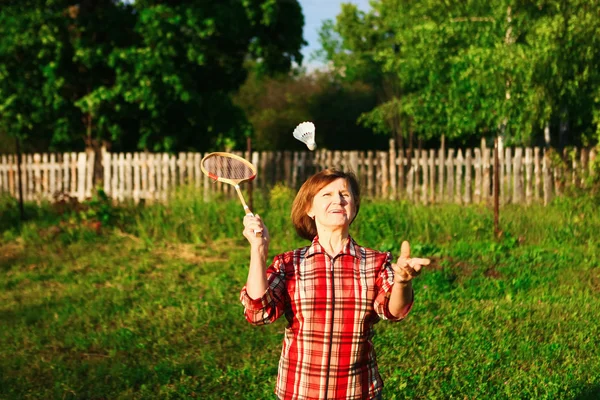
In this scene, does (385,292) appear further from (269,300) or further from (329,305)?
(269,300)

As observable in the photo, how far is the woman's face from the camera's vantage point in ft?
9.42

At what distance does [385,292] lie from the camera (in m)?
2.77

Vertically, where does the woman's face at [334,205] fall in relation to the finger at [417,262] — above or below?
above

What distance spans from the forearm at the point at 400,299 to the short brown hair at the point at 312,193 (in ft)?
1.30

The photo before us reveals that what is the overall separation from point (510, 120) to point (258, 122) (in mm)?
18266

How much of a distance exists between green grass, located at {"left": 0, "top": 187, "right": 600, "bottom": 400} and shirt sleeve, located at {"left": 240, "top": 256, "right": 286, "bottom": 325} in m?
2.60

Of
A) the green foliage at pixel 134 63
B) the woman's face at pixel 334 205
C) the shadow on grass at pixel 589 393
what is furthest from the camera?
the green foliage at pixel 134 63

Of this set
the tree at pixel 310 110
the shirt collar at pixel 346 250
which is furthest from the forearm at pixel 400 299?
the tree at pixel 310 110

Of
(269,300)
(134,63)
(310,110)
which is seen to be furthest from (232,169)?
(310,110)

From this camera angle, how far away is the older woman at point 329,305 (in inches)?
110

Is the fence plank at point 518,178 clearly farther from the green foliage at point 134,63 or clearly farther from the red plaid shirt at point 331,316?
the red plaid shirt at point 331,316

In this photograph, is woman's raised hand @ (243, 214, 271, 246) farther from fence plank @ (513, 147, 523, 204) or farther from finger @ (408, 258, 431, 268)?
fence plank @ (513, 147, 523, 204)

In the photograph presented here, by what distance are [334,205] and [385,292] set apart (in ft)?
1.30

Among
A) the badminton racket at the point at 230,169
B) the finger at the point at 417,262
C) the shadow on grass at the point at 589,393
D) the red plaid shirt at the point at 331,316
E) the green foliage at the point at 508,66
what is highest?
the green foliage at the point at 508,66
